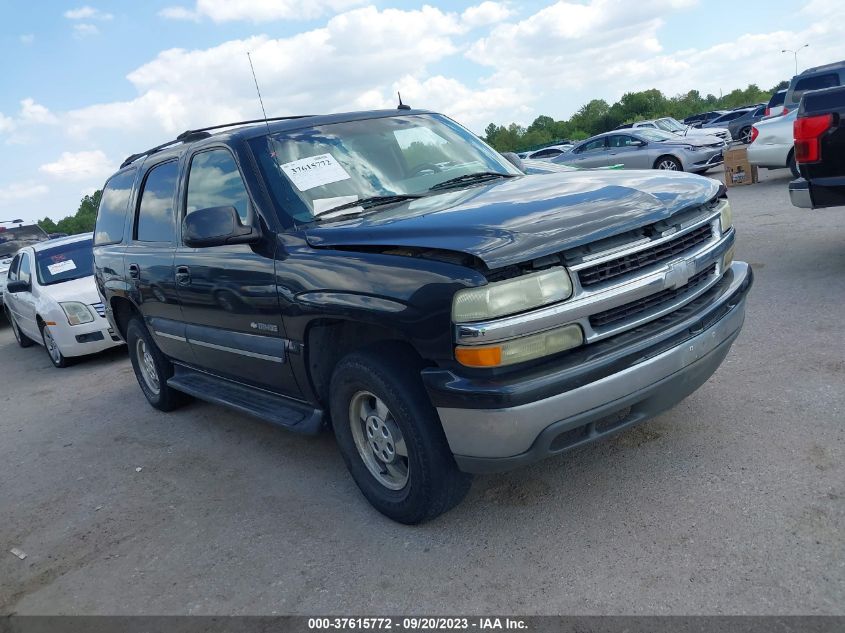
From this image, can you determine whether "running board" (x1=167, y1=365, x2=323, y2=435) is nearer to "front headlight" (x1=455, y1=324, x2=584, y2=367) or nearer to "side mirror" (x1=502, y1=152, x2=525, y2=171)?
"front headlight" (x1=455, y1=324, x2=584, y2=367)

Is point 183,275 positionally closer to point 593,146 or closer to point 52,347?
point 52,347

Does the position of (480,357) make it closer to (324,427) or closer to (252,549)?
(324,427)

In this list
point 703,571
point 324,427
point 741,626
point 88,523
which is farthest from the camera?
point 88,523

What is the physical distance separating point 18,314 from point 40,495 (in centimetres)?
678

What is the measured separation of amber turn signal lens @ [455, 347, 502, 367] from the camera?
2.70 meters

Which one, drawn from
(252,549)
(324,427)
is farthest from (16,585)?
(324,427)

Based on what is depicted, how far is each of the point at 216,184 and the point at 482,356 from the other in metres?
2.35

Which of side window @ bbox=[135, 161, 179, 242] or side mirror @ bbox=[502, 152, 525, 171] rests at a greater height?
side window @ bbox=[135, 161, 179, 242]

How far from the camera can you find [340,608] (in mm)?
2906

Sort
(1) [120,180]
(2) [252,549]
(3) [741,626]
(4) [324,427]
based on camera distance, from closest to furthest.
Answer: (3) [741,626], (2) [252,549], (4) [324,427], (1) [120,180]

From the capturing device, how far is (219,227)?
3.65 metres

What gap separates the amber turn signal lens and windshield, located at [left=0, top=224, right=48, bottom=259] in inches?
622

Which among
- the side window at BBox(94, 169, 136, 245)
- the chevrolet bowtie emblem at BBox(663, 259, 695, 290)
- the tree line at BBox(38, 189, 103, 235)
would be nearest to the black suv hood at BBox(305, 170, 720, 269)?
the chevrolet bowtie emblem at BBox(663, 259, 695, 290)

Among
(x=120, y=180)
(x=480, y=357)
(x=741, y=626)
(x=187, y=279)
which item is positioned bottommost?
(x=741, y=626)
